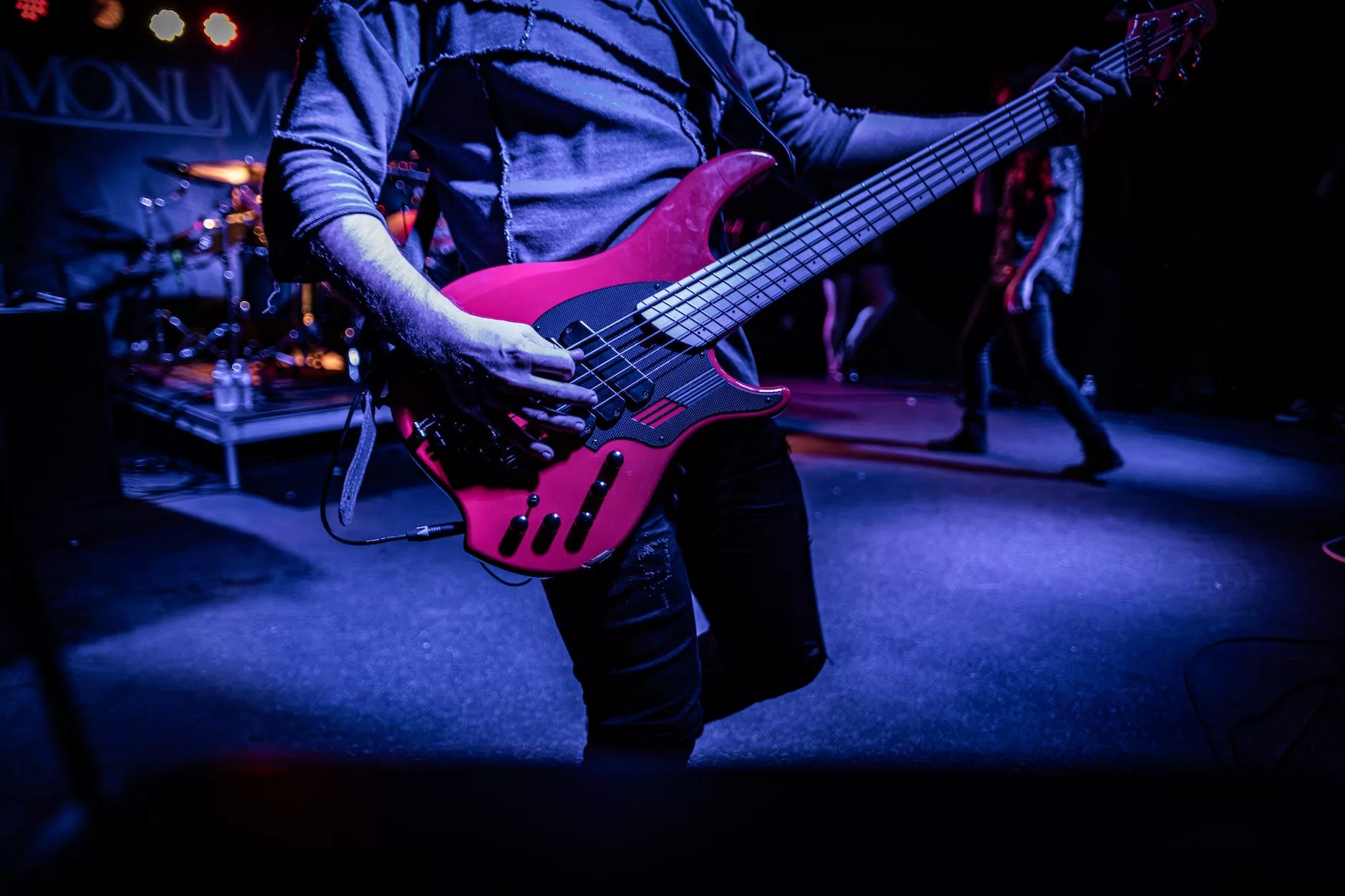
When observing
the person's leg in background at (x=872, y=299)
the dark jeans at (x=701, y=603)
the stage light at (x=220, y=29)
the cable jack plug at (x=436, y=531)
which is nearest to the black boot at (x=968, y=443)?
the person's leg in background at (x=872, y=299)

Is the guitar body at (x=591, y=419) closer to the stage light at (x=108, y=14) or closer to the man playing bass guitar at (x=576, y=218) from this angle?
the man playing bass guitar at (x=576, y=218)

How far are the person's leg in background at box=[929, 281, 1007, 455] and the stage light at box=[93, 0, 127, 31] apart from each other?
9.58m

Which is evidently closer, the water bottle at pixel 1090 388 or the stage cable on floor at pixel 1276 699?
the stage cable on floor at pixel 1276 699

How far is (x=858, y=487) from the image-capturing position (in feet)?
14.2

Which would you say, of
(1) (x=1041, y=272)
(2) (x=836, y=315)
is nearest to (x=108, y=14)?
(2) (x=836, y=315)

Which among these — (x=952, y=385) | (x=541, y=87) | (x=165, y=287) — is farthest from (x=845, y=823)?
(x=165, y=287)

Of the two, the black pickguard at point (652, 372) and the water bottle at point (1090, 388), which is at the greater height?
the black pickguard at point (652, 372)

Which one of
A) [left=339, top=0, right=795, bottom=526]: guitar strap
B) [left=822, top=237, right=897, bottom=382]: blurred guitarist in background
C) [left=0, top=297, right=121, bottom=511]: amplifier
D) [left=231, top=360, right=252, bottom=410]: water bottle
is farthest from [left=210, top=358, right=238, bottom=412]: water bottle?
[left=822, top=237, right=897, bottom=382]: blurred guitarist in background

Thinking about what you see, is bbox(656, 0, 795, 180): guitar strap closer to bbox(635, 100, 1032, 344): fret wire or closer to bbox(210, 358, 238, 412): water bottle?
bbox(635, 100, 1032, 344): fret wire

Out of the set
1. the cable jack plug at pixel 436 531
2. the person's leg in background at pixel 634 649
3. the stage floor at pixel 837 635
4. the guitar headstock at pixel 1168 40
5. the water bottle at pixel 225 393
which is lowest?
the stage floor at pixel 837 635

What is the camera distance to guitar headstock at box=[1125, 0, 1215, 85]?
138 centimetres

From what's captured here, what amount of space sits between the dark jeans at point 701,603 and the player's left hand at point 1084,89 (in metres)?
0.86

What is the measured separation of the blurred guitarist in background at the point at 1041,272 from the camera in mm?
4234

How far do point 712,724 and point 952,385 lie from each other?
7.68 metres
